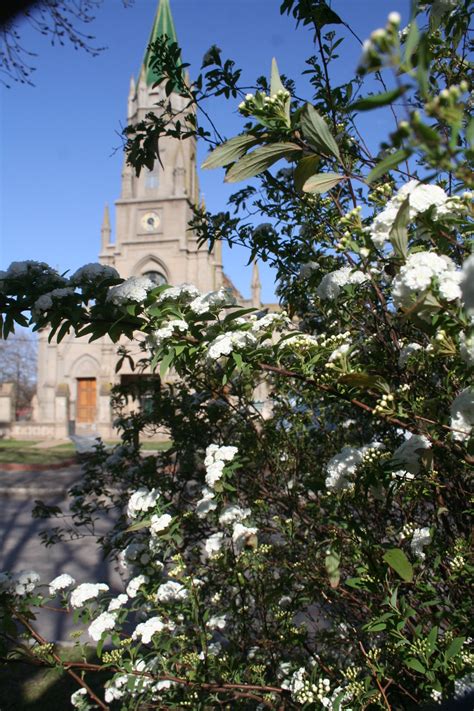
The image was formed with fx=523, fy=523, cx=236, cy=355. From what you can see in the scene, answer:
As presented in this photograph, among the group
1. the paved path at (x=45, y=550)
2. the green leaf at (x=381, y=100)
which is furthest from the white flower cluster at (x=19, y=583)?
the green leaf at (x=381, y=100)

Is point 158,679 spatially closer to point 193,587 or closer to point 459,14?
point 193,587

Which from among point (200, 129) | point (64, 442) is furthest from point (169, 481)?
point (64, 442)

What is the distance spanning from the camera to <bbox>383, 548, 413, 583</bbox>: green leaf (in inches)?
63.6

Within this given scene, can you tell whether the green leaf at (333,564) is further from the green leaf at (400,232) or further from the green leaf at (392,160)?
the green leaf at (392,160)

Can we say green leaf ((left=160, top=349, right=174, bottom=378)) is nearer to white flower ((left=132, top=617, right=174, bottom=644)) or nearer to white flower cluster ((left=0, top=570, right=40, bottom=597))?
white flower ((left=132, top=617, right=174, bottom=644))

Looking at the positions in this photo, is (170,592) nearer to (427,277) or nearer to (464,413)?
(464,413)

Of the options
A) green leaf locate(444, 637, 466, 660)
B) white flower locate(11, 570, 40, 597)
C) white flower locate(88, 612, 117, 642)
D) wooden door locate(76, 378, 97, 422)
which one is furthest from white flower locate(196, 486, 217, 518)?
Result: wooden door locate(76, 378, 97, 422)

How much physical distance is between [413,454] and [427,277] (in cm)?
76

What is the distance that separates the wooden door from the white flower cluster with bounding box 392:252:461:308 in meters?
29.7

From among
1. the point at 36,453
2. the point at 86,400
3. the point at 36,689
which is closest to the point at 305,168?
the point at 36,689

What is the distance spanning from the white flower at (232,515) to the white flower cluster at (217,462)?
0.60 ft

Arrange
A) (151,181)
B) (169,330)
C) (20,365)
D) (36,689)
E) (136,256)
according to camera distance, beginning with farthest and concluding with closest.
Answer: (20,365)
(151,181)
(136,256)
(36,689)
(169,330)

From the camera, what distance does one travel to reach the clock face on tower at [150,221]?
102ft

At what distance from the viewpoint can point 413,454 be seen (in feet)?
5.78
